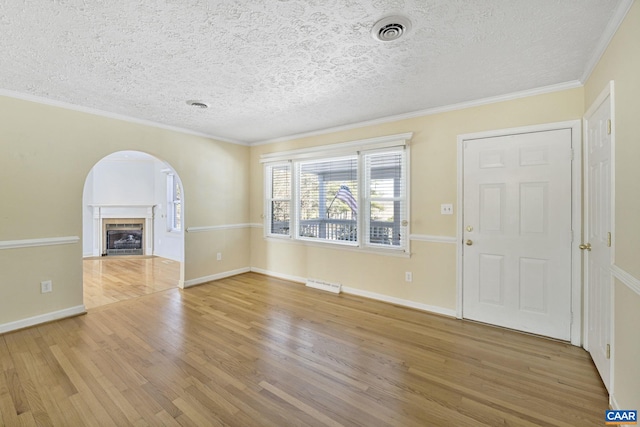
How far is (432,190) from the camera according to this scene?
3334 mm

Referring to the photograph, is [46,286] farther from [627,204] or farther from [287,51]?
[627,204]

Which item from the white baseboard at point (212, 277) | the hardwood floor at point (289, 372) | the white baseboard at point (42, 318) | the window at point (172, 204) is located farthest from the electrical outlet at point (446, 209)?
the window at point (172, 204)

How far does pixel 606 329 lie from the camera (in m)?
1.98

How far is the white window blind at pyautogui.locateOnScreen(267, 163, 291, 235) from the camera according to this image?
4809 mm

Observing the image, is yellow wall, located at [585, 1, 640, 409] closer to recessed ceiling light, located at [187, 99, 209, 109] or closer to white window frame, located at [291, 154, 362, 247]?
white window frame, located at [291, 154, 362, 247]

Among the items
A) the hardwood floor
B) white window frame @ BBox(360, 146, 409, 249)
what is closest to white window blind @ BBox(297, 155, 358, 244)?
white window frame @ BBox(360, 146, 409, 249)

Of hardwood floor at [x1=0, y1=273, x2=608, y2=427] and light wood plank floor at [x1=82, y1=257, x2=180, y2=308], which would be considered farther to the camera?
light wood plank floor at [x1=82, y1=257, x2=180, y2=308]

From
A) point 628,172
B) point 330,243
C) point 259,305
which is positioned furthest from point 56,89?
point 628,172

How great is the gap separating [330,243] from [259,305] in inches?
53.3

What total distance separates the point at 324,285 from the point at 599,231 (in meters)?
3.10

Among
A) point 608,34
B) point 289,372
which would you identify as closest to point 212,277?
point 289,372

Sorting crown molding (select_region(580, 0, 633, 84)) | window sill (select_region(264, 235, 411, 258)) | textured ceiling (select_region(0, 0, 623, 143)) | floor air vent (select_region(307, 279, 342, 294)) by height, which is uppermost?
textured ceiling (select_region(0, 0, 623, 143))

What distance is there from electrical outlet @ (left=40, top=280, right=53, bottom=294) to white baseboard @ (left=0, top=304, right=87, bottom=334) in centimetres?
25

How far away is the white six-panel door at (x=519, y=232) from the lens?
2.64m
